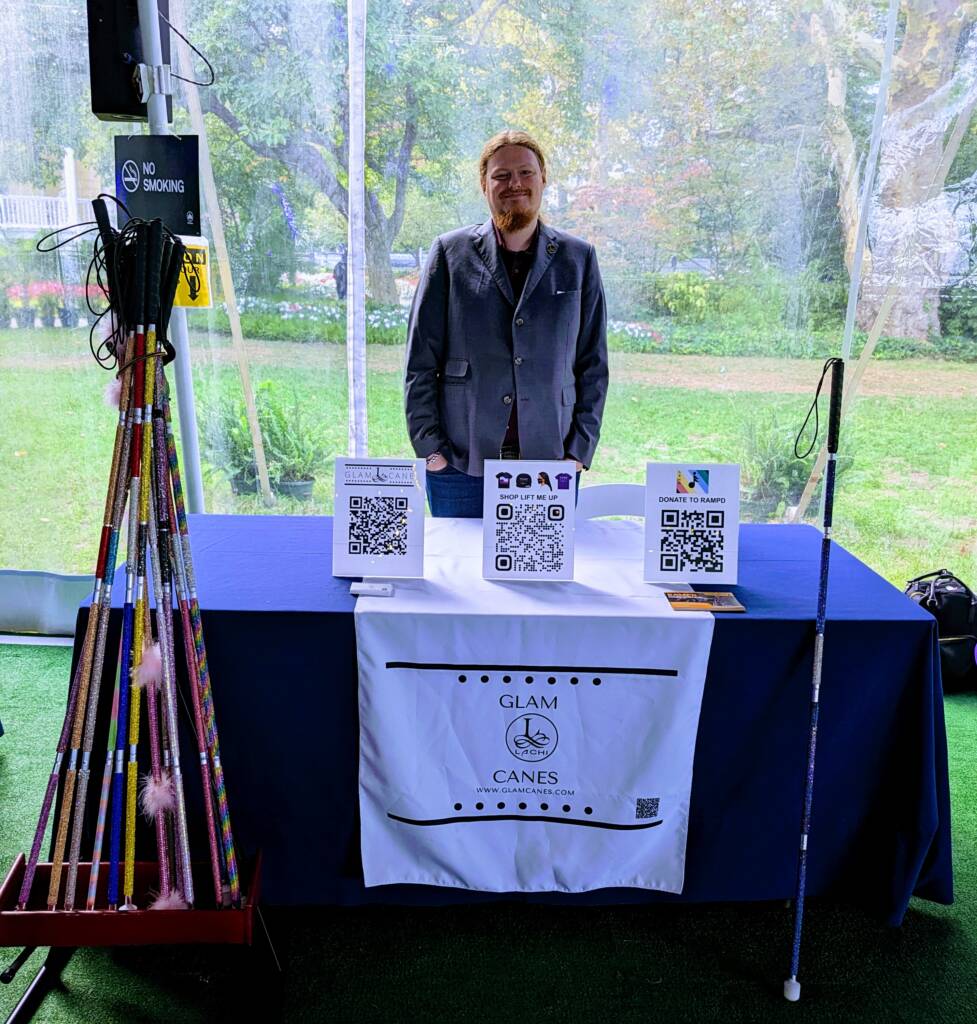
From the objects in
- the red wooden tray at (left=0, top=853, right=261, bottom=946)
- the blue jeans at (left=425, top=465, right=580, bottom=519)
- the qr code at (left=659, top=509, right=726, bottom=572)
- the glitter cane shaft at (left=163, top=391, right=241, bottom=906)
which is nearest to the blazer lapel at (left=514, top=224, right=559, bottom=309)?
the blue jeans at (left=425, top=465, right=580, bottom=519)

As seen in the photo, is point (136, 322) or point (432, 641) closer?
point (136, 322)

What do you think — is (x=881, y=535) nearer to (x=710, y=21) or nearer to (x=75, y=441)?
(x=710, y=21)

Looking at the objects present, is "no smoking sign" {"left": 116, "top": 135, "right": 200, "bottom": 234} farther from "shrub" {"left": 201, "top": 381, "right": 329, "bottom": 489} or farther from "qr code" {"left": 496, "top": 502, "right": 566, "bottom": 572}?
"qr code" {"left": 496, "top": 502, "right": 566, "bottom": 572}

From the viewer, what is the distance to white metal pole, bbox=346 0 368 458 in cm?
280

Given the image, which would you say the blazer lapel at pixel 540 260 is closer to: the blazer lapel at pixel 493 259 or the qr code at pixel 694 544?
the blazer lapel at pixel 493 259

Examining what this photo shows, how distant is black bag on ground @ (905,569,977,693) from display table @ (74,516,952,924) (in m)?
1.31

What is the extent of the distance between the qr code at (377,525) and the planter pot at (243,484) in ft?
5.06

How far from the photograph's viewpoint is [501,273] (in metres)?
2.30

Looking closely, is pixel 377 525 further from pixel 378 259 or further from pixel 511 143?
pixel 378 259

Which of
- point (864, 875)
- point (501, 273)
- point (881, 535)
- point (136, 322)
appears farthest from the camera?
point (881, 535)

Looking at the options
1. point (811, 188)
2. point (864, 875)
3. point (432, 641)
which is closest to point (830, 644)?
point (864, 875)

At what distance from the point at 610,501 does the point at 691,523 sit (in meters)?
0.45

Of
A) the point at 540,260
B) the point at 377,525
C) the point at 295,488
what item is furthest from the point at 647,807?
the point at 295,488

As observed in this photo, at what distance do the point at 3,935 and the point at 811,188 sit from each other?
9.51ft
